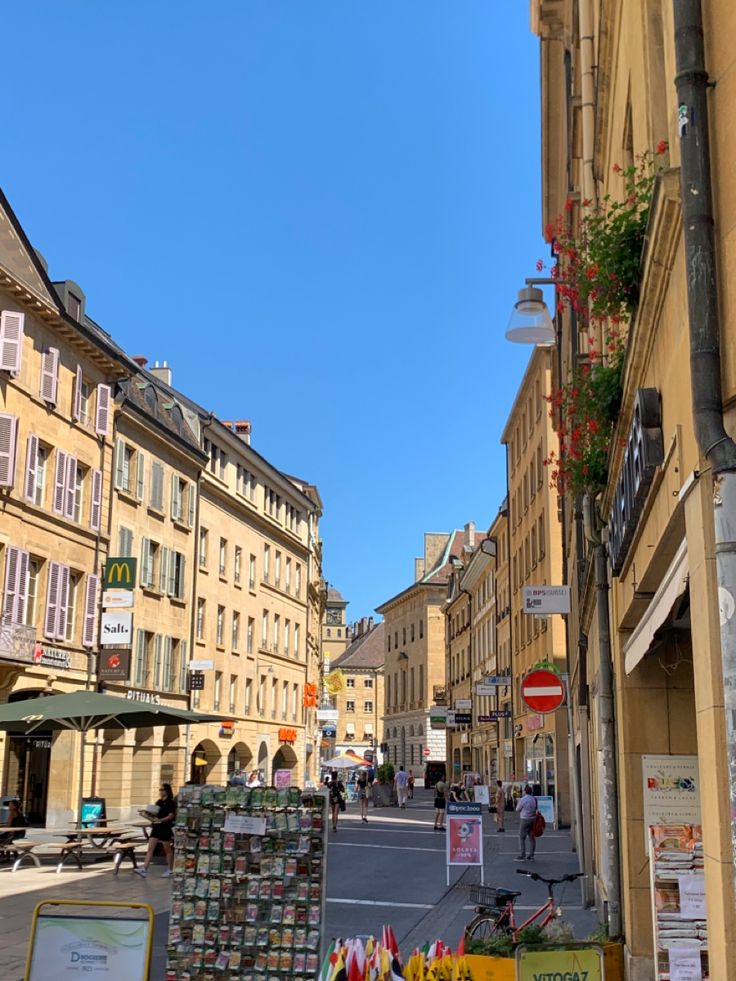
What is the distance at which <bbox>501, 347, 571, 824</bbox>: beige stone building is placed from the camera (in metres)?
37.7

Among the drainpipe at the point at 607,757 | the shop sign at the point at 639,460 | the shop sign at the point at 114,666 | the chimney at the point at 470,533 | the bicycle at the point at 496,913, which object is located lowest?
the bicycle at the point at 496,913

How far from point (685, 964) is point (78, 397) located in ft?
91.7

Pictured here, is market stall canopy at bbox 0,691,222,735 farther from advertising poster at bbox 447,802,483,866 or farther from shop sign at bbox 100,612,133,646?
shop sign at bbox 100,612,133,646

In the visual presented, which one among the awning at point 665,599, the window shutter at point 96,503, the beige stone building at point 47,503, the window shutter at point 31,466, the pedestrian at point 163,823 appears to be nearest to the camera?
the awning at point 665,599

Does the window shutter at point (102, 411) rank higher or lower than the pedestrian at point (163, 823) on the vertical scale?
higher

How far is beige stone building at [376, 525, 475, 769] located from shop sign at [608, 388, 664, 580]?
7987 centimetres

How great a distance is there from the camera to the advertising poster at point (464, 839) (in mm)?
16812

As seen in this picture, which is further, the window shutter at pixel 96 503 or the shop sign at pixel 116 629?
the window shutter at pixel 96 503

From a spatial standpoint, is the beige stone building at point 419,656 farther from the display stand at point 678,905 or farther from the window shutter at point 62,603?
the display stand at point 678,905

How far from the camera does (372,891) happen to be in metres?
17.2

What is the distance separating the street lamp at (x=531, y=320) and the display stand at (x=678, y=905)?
18.4 ft

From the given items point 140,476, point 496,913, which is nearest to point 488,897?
point 496,913

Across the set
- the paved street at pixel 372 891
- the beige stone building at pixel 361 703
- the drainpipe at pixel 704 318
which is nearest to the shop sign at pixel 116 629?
the paved street at pixel 372 891

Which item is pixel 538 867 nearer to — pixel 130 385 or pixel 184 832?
pixel 184 832
